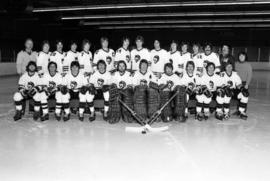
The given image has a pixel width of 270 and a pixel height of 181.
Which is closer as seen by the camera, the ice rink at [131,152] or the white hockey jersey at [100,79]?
the ice rink at [131,152]

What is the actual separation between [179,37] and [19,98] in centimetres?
1182

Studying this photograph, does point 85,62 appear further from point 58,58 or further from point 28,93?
point 28,93

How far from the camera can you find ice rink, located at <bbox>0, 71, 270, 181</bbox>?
7.89 ft

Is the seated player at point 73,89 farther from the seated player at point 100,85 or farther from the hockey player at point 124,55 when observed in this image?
the hockey player at point 124,55

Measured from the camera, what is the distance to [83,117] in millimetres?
4316

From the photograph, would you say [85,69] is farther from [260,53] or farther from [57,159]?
[260,53]

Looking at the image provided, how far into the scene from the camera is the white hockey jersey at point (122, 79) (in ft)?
14.8

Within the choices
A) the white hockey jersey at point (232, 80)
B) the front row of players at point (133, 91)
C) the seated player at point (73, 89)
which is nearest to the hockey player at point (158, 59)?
the front row of players at point (133, 91)

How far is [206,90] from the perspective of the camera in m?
4.38

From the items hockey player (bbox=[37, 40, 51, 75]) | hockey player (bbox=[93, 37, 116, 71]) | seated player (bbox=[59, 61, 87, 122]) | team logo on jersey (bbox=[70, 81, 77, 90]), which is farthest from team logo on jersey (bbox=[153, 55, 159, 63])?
hockey player (bbox=[37, 40, 51, 75])

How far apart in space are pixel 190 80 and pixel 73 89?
1.63 m

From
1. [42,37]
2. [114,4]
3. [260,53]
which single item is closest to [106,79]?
[114,4]

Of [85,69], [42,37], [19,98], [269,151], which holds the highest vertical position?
[42,37]

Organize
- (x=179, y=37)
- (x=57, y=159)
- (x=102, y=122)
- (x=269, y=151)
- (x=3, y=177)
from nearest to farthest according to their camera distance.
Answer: (x=3, y=177)
(x=57, y=159)
(x=269, y=151)
(x=102, y=122)
(x=179, y=37)
